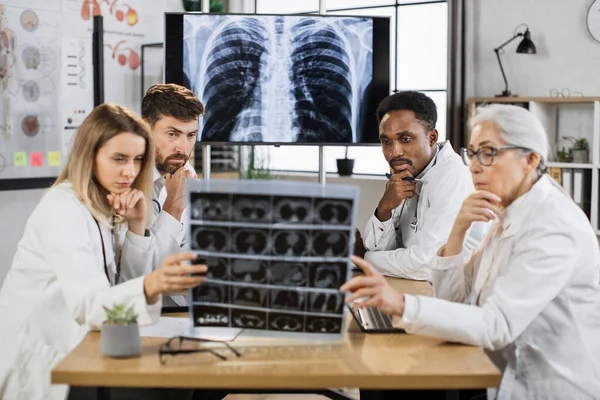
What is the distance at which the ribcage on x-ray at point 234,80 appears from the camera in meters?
4.28

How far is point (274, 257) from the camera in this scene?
66.3 inches

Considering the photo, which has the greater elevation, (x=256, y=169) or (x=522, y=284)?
(x=256, y=169)

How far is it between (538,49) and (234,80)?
242 cm

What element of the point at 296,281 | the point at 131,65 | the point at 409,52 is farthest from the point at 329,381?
the point at 409,52

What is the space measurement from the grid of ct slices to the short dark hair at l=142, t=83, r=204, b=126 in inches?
43.9

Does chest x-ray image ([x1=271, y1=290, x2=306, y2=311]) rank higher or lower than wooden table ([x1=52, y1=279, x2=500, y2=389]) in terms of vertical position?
higher

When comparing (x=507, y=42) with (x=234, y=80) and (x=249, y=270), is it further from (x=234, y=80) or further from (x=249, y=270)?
(x=249, y=270)

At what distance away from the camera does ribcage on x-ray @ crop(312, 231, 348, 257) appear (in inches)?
65.8

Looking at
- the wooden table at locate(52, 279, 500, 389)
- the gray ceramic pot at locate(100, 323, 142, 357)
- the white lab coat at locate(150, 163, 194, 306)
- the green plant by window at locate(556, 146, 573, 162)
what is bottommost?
the wooden table at locate(52, 279, 500, 389)

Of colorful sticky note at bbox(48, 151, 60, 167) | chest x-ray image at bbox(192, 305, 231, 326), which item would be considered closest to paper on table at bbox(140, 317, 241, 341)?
chest x-ray image at bbox(192, 305, 231, 326)

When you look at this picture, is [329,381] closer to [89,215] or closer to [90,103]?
[89,215]

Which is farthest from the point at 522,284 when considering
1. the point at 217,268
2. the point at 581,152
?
Answer: the point at 581,152

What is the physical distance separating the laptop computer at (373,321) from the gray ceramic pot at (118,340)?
573 millimetres

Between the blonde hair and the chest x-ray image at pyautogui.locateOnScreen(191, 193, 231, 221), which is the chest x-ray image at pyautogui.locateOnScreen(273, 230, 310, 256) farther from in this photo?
the blonde hair
